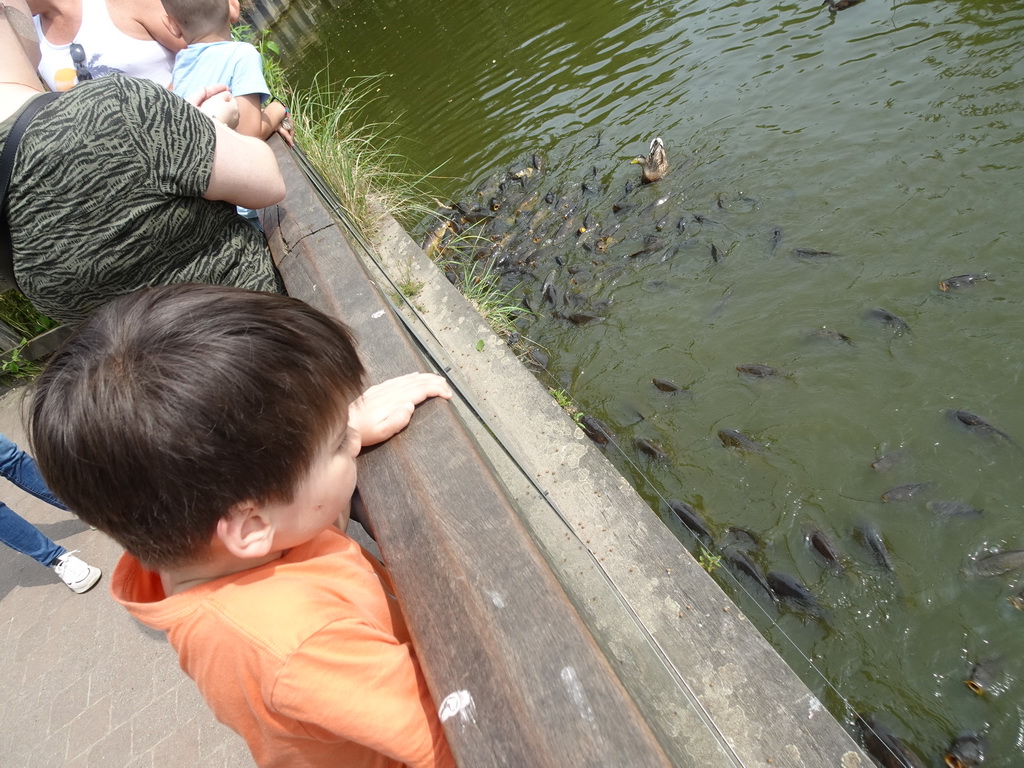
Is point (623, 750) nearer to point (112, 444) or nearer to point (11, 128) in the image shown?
point (112, 444)

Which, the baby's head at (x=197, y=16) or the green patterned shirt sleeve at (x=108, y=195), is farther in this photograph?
the baby's head at (x=197, y=16)

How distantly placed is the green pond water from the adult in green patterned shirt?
3728 mm

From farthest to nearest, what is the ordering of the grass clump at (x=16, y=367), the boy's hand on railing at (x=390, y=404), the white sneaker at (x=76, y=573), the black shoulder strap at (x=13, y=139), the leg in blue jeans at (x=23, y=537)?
the grass clump at (x=16, y=367), the white sneaker at (x=76, y=573), the leg in blue jeans at (x=23, y=537), the black shoulder strap at (x=13, y=139), the boy's hand on railing at (x=390, y=404)

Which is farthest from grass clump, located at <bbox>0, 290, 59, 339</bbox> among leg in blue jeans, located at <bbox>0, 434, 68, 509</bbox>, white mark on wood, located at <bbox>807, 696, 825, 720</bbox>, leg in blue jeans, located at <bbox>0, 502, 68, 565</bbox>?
white mark on wood, located at <bbox>807, 696, 825, 720</bbox>

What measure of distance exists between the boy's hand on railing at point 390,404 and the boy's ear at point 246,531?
0.45m

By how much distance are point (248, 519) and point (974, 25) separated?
10.5 m

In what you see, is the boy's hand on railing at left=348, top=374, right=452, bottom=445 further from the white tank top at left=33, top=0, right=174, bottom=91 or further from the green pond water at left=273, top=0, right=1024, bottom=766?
the green pond water at left=273, top=0, right=1024, bottom=766

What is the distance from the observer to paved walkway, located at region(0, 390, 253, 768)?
9.80 feet

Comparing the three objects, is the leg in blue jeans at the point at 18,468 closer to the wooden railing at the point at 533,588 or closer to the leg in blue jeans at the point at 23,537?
the leg in blue jeans at the point at 23,537

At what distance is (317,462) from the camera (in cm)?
135

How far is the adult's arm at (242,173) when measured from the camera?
7.13ft

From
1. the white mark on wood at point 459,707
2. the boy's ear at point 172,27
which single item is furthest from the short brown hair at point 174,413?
the boy's ear at point 172,27

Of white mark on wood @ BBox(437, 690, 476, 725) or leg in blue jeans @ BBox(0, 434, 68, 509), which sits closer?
white mark on wood @ BBox(437, 690, 476, 725)

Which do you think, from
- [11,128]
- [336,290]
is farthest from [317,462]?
[11,128]
